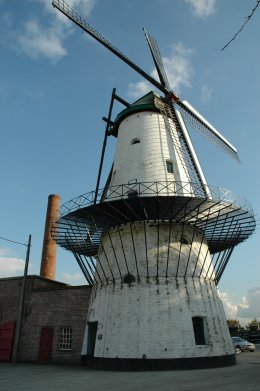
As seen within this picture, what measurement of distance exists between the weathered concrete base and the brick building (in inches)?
144

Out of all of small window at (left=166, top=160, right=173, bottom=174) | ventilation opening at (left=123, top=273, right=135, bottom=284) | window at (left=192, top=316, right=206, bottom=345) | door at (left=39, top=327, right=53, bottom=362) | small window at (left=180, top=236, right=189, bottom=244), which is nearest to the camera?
window at (left=192, top=316, right=206, bottom=345)

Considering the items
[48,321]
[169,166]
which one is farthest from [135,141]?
[48,321]

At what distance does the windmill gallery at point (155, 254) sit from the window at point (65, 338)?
4.68ft

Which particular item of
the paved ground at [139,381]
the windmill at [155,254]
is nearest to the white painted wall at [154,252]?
the windmill at [155,254]

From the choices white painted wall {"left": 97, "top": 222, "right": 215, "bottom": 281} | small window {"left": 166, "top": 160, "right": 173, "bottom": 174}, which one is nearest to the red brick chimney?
white painted wall {"left": 97, "top": 222, "right": 215, "bottom": 281}

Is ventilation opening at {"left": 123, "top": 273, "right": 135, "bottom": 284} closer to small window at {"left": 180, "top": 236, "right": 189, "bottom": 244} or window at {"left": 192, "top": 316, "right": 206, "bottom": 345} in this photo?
small window at {"left": 180, "top": 236, "right": 189, "bottom": 244}

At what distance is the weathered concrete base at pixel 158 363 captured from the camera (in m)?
13.1

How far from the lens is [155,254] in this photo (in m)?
15.4

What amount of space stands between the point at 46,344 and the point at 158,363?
7767 mm

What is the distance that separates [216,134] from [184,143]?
14.6 ft

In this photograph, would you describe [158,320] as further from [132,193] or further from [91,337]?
[132,193]

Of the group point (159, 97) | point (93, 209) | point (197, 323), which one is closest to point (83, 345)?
point (197, 323)

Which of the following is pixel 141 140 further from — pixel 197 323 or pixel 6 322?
pixel 6 322

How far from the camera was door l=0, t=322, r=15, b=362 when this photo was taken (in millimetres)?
18844
